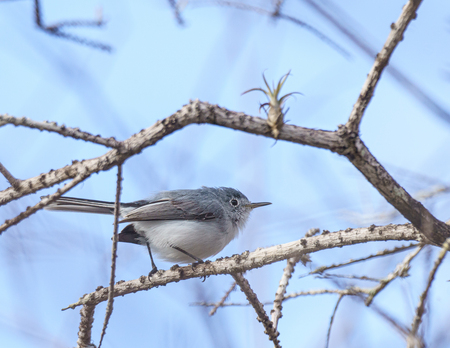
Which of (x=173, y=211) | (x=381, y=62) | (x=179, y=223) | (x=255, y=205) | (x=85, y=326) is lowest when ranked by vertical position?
(x=85, y=326)

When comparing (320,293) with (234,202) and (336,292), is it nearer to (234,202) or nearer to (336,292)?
(336,292)

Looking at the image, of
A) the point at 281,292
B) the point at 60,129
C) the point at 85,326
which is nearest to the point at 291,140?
the point at 60,129

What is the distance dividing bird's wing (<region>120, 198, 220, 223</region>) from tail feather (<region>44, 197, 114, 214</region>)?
32 centimetres

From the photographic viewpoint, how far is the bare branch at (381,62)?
1.57 m

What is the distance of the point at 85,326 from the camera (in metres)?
2.89

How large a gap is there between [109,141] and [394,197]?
1269 millimetres

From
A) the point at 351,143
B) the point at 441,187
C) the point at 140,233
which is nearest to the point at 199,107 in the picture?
the point at 351,143

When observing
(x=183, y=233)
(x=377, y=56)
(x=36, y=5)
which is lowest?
(x=377, y=56)

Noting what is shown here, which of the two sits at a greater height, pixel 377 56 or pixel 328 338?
pixel 377 56

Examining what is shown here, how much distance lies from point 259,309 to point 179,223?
1836 millimetres

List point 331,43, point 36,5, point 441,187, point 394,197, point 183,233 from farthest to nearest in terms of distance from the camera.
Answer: point 183,233 < point 36,5 < point 441,187 < point 331,43 < point 394,197

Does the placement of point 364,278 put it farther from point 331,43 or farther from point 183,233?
point 183,233

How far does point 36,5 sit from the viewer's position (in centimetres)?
261

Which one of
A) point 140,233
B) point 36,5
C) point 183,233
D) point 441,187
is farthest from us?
point 140,233
